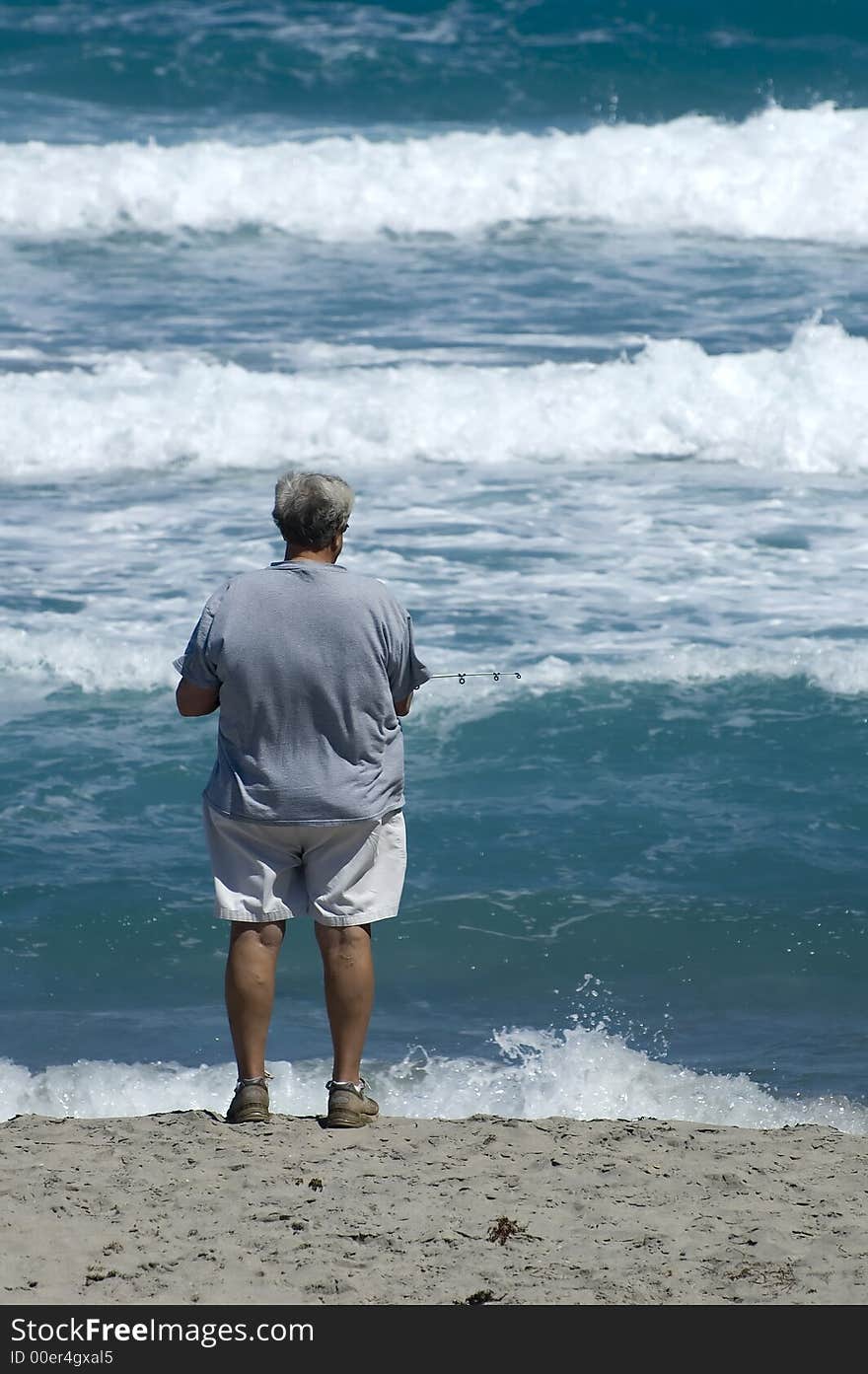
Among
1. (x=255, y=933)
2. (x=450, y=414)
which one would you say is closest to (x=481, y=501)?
(x=450, y=414)

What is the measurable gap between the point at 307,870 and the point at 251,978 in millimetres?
321

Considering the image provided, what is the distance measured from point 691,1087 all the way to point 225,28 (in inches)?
990

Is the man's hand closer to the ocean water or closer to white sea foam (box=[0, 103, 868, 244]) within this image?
the ocean water

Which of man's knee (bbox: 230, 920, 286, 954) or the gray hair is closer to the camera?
the gray hair

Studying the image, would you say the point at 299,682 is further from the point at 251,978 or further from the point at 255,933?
the point at 251,978

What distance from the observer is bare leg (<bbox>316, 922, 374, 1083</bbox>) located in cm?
458

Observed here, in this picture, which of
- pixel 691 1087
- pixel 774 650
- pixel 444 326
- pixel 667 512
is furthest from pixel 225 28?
pixel 691 1087

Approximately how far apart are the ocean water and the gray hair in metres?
1.88

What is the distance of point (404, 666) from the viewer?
177 inches

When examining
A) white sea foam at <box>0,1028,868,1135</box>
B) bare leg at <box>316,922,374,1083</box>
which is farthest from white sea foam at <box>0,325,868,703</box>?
bare leg at <box>316,922,374,1083</box>

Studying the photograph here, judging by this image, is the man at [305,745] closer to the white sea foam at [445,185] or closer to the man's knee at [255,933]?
the man's knee at [255,933]

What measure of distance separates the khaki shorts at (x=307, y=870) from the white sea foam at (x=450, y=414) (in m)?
9.13

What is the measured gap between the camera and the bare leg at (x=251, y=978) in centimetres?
456

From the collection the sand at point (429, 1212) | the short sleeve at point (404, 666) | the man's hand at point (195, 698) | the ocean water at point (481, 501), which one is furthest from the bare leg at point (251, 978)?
the ocean water at point (481, 501)
